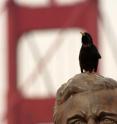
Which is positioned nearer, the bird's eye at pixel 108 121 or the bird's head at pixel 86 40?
the bird's eye at pixel 108 121

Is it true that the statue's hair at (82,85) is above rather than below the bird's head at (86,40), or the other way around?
below

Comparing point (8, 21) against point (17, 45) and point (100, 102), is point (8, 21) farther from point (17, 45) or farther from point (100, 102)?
point (100, 102)

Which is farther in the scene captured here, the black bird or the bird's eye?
the black bird

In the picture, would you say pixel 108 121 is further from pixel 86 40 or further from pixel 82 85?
pixel 86 40

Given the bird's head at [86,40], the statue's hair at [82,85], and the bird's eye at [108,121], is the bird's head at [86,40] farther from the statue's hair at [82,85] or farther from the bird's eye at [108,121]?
the bird's eye at [108,121]

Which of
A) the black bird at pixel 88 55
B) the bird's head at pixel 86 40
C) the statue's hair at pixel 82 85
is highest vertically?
the bird's head at pixel 86 40

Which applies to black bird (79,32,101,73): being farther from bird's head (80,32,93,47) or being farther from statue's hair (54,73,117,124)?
statue's hair (54,73,117,124)

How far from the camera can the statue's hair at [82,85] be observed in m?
4.02

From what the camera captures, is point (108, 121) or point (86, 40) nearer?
point (108, 121)

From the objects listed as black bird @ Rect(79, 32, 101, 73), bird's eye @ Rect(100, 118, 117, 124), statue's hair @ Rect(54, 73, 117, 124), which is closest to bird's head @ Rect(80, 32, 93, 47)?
black bird @ Rect(79, 32, 101, 73)

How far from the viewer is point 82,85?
4027 millimetres

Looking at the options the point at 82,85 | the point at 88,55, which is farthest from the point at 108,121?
the point at 88,55

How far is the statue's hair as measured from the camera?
158 inches

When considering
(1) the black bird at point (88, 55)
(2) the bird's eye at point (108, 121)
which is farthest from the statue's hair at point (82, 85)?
(1) the black bird at point (88, 55)
